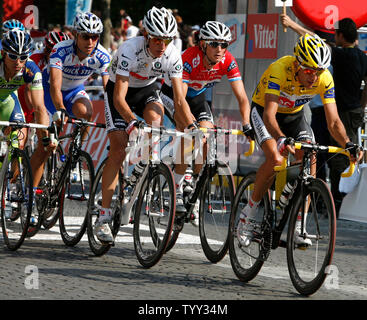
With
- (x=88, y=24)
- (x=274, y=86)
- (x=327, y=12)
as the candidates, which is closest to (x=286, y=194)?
(x=274, y=86)

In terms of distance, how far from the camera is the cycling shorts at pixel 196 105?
9406 mm

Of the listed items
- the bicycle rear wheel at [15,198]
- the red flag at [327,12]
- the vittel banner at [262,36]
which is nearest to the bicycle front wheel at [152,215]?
the bicycle rear wheel at [15,198]

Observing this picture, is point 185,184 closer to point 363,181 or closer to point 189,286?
point 189,286

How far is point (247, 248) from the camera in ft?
24.7

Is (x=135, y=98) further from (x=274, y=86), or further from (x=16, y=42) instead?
(x=274, y=86)

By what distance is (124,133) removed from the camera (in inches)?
326

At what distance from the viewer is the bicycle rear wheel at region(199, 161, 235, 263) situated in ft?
26.2

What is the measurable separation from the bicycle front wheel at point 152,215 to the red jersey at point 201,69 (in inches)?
65.3

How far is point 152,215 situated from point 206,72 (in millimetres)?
1886

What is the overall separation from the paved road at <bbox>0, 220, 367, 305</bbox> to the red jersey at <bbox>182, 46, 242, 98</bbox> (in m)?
1.67

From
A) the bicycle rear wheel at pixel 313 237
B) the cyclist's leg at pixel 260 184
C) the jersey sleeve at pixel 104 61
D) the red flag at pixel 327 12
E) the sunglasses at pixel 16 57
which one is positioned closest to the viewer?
the bicycle rear wheel at pixel 313 237

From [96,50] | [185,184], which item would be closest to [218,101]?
[96,50]

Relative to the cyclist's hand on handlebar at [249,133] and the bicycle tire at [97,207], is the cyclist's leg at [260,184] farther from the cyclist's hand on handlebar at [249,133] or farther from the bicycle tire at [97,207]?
the bicycle tire at [97,207]

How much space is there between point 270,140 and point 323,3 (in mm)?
4871
